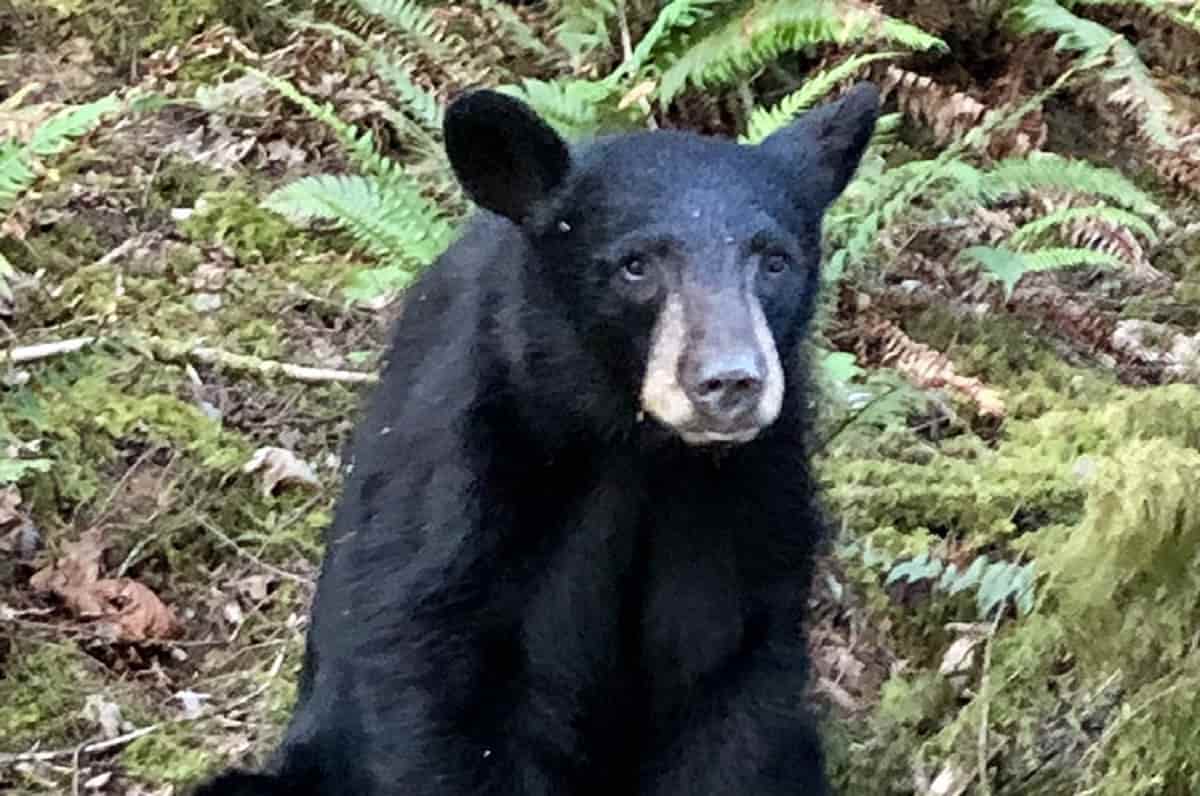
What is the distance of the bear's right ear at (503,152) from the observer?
4.10 m

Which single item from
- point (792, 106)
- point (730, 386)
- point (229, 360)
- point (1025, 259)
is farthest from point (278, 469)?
point (730, 386)

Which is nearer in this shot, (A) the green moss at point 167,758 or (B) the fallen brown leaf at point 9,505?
(A) the green moss at point 167,758

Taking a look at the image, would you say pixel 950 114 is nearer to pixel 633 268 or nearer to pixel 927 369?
pixel 927 369

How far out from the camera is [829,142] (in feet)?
14.6

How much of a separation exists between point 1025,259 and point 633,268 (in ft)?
7.58

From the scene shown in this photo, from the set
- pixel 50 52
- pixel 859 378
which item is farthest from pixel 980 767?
pixel 50 52

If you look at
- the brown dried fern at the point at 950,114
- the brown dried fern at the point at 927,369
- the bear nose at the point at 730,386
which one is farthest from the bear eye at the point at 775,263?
the brown dried fern at the point at 950,114

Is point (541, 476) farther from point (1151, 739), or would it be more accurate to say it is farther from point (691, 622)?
point (1151, 739)

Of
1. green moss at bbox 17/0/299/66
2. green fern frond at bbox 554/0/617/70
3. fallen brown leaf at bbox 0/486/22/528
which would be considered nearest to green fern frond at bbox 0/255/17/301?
fallen brown leaf at bbox 0/486/22/528

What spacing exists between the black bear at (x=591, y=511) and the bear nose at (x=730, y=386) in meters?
0.21

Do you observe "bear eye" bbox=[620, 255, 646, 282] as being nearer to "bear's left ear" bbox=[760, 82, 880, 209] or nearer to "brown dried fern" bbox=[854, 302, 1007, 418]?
"bear's left ear" bbox=[760, 82, 880, 209]

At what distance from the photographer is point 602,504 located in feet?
13.9

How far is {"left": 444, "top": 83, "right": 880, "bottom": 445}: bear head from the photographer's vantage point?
386 centimetres

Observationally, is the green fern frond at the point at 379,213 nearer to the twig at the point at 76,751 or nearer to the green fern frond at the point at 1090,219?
the twig at the point at 76,751
